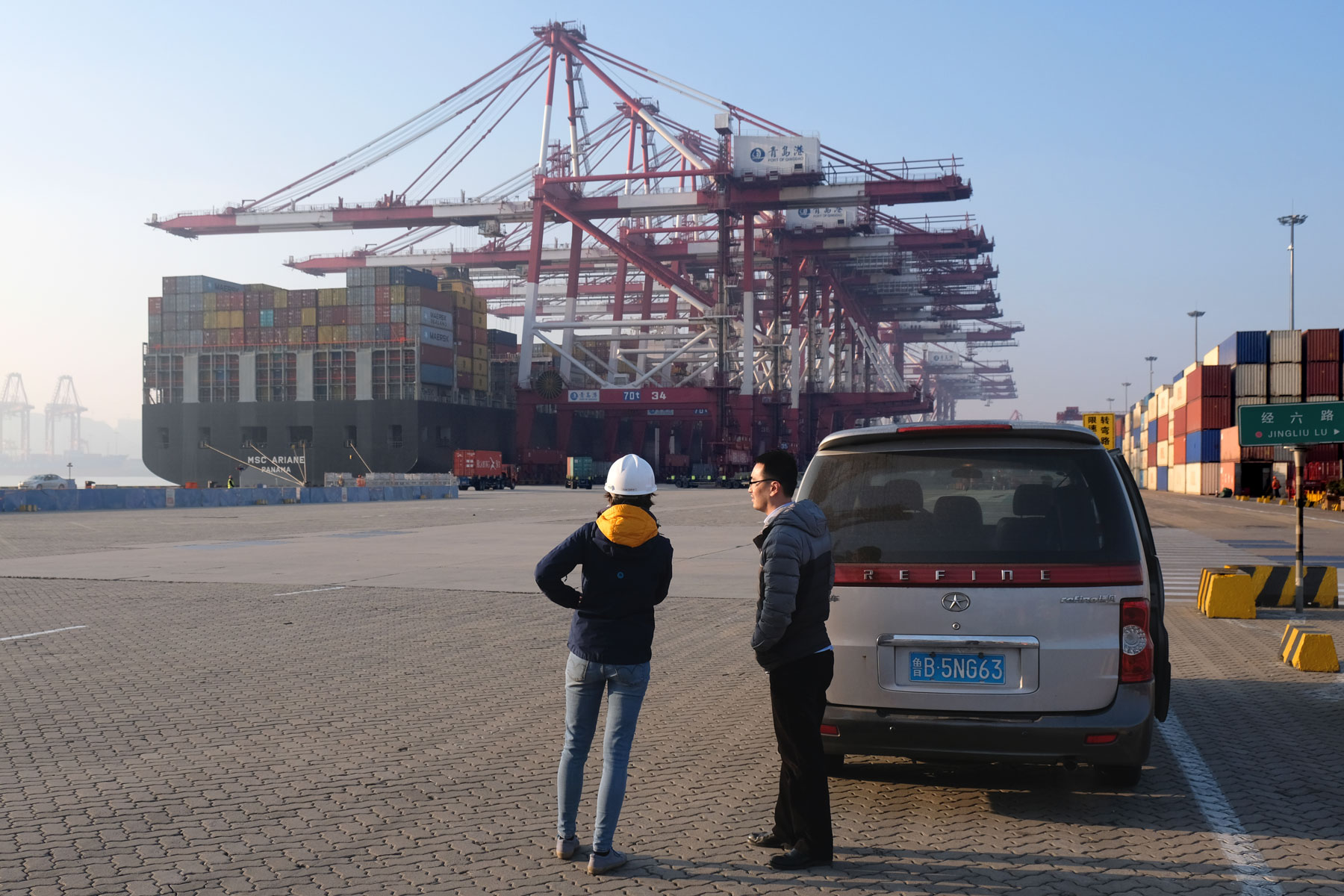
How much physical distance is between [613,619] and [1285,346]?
6644cm

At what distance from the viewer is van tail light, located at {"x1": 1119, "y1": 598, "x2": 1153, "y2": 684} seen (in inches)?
203

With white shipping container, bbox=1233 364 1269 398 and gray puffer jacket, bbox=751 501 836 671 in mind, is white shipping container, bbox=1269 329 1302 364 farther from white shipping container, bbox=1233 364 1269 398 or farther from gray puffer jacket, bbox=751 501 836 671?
gray puffer jacket, bbox=751 501 836 671

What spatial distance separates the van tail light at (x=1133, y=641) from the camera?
5152 mm

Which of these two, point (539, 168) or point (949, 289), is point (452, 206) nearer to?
point (539, 168)

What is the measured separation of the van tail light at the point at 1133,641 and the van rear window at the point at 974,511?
21 centimetres

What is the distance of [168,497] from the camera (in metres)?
44.8

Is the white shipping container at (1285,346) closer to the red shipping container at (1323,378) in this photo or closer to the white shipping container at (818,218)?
the red shipping container at (1323,378)

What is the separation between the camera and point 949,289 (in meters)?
107

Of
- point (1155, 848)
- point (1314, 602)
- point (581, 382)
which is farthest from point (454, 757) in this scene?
point (581, 382)

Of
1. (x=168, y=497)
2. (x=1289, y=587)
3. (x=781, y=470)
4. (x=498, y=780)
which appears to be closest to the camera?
(x=781, y=470)

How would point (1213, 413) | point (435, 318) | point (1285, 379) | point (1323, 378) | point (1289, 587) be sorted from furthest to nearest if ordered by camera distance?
point (435, 318)
point (1213, 413)
point (1285, 379)
point (1323, 378)
point (1289, 587)

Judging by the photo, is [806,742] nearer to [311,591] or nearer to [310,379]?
[311,591]

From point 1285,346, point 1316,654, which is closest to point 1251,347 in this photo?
point 1285,346

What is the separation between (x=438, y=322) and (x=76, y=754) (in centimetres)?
7975
